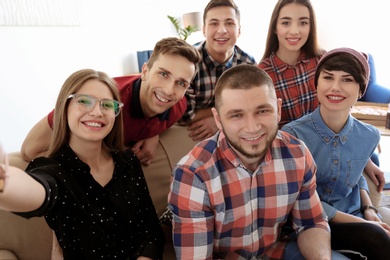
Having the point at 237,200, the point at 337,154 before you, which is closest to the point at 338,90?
the point at 337,154

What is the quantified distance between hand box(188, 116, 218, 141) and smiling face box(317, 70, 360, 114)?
64cm

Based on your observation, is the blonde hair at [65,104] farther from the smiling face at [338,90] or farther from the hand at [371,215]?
the hand at [371,215]

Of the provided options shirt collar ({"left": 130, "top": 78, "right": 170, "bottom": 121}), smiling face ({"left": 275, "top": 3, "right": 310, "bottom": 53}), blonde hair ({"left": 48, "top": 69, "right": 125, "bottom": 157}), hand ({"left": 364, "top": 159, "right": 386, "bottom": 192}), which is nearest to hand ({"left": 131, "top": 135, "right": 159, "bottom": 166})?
shirt collar ({"left": 130, "top": 78, "right": 170, "bottom": 121})

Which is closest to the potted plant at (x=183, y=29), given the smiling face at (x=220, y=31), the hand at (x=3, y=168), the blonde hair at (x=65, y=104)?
the smiling face at (x=220, y=31)

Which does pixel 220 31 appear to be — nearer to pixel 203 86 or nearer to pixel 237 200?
pixel 203 86

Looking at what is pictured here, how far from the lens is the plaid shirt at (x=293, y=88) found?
2186 mm

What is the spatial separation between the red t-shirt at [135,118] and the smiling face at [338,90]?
79 cm

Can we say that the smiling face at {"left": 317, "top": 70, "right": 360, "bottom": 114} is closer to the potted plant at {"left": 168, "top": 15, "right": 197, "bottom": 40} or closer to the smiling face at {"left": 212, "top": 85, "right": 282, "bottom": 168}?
the smiling face at {"left": 212, "top": 85, "right": 282, "bottom": 168}

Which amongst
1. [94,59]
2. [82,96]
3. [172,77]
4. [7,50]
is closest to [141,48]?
[94,59]

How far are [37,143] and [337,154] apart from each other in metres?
1.37

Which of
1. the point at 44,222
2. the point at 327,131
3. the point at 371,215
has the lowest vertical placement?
the point at 371,215

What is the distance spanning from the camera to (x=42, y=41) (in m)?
3.30

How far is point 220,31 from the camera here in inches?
86.4

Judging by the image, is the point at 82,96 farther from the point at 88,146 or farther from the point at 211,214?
the point at 211,214
